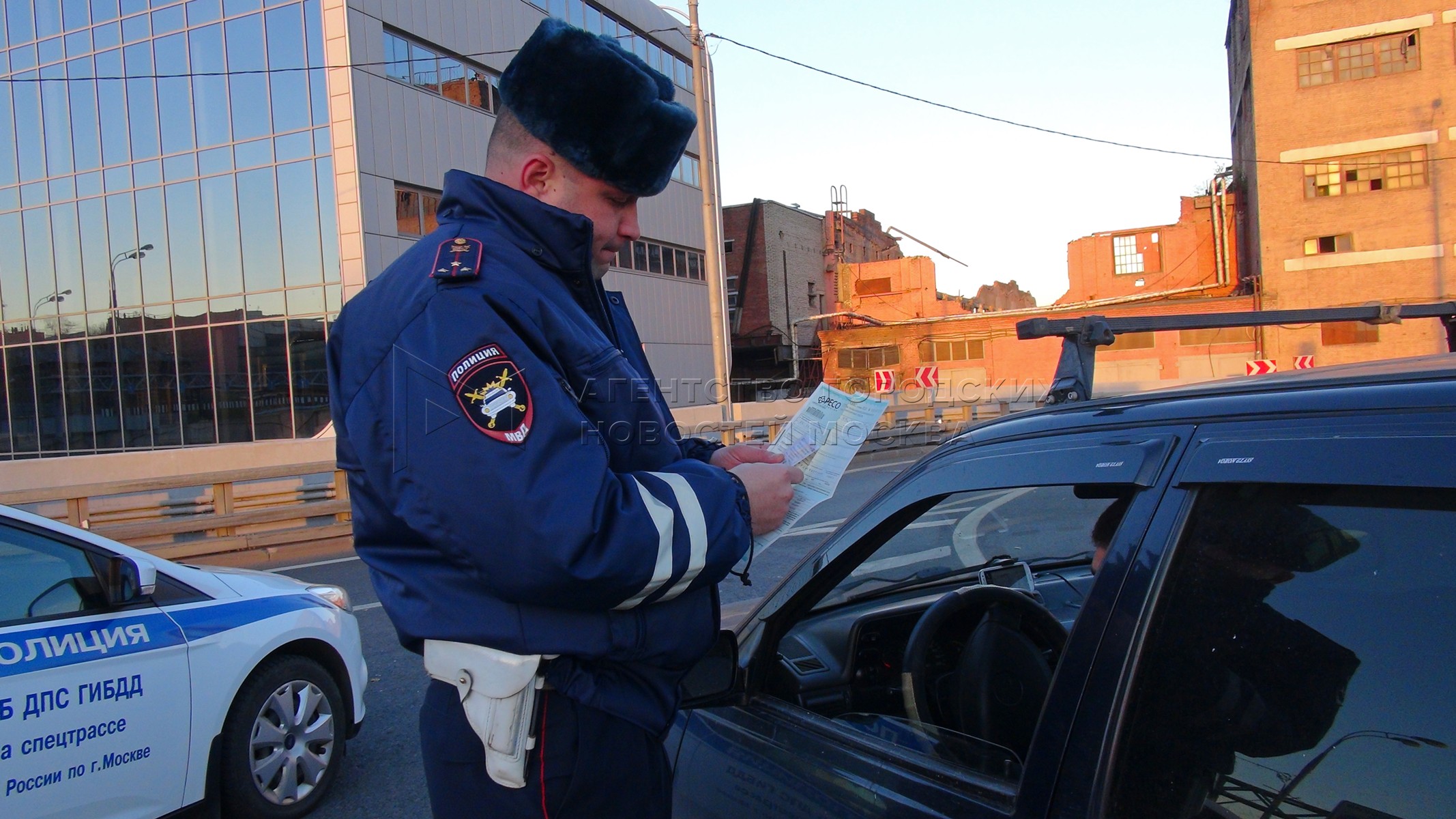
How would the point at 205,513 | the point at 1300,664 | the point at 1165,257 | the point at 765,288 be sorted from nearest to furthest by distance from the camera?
the point at 1300,664 → the point at 205,513 → the point at 1165,257 → the point at 765,288

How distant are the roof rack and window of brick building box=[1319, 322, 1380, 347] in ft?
107

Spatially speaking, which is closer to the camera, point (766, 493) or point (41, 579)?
point (766, 493)

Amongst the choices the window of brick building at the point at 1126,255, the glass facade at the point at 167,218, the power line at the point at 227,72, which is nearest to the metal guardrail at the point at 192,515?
the glass facade at the point at 167,218

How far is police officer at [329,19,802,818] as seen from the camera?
1.33 m

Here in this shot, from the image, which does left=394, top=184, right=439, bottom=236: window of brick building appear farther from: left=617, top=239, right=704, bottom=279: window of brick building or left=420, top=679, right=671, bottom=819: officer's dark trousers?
left=420, top=679, right=671, bottom=819: officer's dark trousers

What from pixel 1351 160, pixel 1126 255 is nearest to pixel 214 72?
pixel 1126 255

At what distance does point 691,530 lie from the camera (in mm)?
1431

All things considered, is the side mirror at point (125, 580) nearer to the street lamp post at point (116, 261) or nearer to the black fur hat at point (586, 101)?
the black fur hat at point (586, 101)

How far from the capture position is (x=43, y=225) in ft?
85.1

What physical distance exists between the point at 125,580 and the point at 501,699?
8.19ft

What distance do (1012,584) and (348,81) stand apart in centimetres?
2163

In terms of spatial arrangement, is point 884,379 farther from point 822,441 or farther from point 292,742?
point 822,441

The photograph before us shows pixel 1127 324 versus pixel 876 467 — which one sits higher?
pixel 1127 324

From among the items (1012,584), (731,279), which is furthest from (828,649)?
(731,279)
